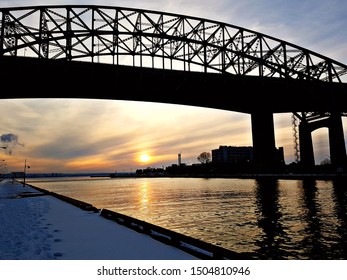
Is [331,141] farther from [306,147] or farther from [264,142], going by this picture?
[264,142]

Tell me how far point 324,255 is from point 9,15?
54277mm

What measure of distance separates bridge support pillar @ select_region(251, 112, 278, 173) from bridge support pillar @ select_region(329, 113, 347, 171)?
490 inches

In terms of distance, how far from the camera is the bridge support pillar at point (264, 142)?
69.4 m

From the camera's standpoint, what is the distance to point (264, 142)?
69.6m

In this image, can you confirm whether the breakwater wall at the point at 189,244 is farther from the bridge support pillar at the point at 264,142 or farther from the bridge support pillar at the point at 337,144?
the bridge support pillar at the point at 337,144

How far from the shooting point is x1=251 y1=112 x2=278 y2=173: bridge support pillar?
228 ft

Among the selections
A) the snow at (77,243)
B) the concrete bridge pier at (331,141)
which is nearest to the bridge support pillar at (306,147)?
the concrete bridge pier at (331,141)

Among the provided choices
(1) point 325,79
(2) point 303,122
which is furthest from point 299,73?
(2) point 303,122

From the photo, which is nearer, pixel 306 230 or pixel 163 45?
pixel 306 230

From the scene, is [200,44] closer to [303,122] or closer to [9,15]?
[9,15]

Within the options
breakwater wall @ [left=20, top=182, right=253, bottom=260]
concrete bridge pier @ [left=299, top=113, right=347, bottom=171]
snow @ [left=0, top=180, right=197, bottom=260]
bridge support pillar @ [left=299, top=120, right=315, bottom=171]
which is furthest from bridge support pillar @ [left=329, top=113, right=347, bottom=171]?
snow @ [left=0, top=180, right=197, bottom=260]

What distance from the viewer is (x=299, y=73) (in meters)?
67.9
